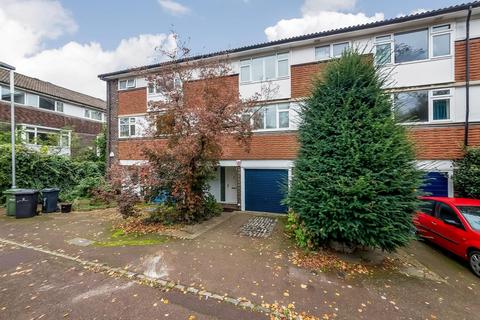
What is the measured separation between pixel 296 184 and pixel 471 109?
7.90m

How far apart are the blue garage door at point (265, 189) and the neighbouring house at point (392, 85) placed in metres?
0.05

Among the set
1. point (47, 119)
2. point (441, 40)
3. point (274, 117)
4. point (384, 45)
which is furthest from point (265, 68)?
point (47, 119)

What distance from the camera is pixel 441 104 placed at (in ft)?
29.3

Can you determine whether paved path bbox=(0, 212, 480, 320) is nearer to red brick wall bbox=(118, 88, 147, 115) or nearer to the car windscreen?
the car windscreen

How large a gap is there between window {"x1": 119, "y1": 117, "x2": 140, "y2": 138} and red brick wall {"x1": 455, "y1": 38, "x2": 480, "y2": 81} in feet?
51.9

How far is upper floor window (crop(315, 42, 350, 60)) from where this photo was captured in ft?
33.7

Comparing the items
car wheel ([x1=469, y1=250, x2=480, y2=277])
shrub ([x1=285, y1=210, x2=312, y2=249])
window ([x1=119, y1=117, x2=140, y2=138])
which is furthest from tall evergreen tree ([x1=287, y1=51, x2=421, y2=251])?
Answer: window ([x1=119, y1=117, x2=140, y2=138])

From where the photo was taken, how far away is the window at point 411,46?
9164mm

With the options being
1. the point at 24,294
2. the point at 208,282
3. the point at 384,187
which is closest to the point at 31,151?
the point at 24,294

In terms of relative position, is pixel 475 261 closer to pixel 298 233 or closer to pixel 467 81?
pixel 298 233

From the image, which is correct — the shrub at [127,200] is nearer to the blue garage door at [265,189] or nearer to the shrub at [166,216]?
the shrub at [166,216]

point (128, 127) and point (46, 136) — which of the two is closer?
point (128, 127)

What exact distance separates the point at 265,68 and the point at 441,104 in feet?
24.7

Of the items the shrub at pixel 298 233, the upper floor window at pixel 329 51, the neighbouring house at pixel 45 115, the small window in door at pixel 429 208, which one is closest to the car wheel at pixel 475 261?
the small window in door at pixel 429 208
